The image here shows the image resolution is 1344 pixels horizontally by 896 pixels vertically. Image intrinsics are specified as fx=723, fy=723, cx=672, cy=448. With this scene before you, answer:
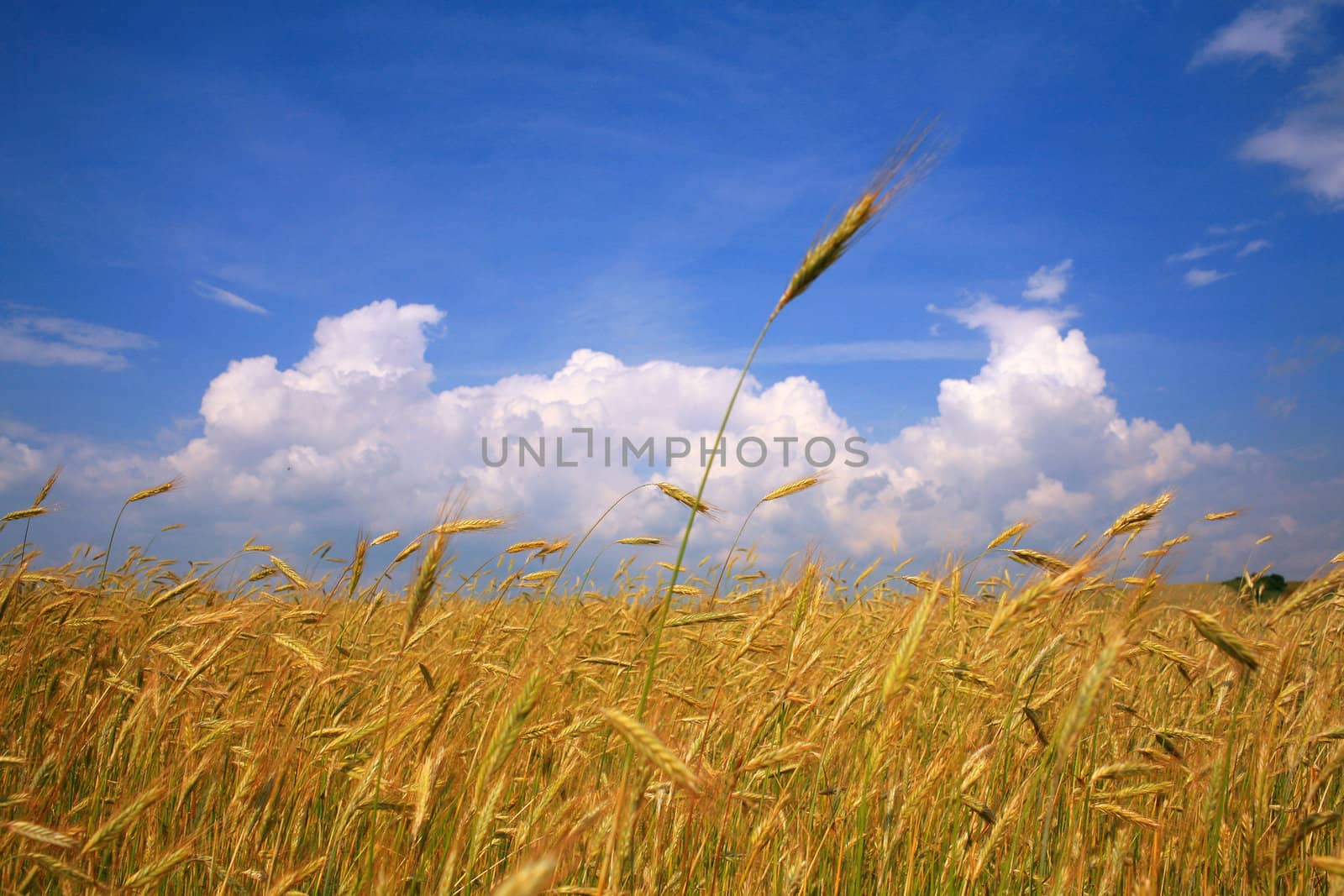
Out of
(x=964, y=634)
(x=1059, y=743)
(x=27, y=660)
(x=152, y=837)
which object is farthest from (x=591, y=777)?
(x=27, y=660)

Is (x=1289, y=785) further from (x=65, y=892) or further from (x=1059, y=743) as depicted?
(x=65, y=892)

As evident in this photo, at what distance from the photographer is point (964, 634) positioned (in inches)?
168

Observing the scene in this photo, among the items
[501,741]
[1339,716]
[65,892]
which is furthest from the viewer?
[1339,716]

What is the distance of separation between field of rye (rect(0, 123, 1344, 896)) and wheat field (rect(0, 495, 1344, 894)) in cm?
2

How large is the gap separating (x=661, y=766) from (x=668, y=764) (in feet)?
0.08

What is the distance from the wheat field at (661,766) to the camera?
1.84m

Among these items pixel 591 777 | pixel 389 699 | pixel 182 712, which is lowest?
pixel 591 777

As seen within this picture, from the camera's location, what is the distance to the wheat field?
6.03 feet

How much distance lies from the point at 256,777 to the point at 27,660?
2.38 meters

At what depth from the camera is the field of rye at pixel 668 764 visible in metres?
1.79

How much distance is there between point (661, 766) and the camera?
3.75 feet

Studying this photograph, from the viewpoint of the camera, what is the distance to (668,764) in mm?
1125

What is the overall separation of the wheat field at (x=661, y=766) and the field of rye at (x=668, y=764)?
2 centimetres

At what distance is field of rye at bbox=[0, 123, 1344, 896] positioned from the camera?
1.79m
